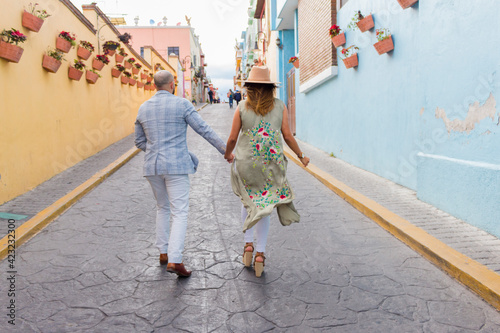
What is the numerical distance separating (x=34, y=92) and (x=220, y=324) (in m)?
6.38

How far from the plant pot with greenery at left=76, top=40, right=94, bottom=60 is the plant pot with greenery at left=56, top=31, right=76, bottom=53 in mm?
1069

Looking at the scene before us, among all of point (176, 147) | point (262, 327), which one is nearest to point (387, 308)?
point (262, 327)

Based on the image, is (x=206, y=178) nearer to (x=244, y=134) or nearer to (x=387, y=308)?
(x=244, y=134)

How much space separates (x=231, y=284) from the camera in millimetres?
3754

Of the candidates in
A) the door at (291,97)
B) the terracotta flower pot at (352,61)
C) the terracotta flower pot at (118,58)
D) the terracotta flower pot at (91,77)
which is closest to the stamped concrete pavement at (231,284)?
the terracotta flower pot at (352,61)

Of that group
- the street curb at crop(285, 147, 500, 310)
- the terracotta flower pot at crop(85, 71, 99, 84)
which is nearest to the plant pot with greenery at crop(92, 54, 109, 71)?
the terracotta flower pot at crop(85, 71, 99, 84)

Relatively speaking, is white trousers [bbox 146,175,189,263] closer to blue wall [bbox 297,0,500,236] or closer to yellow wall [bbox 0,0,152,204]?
blue wall [bbox 297,0,500,236]

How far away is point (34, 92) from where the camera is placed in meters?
7.73

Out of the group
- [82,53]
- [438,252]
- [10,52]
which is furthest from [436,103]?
[82,53]

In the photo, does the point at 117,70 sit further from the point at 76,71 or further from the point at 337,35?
the point at 337,35

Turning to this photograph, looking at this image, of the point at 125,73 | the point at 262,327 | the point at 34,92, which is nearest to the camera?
the point at 262,327

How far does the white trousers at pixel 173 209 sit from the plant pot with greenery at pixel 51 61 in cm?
536

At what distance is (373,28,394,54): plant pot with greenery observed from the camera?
7480 mm

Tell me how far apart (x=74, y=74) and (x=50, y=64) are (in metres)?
1.47
